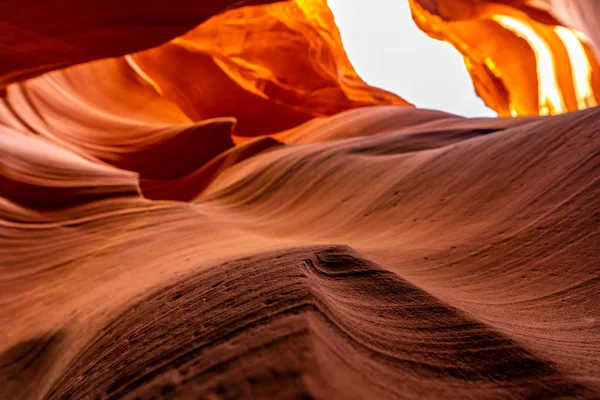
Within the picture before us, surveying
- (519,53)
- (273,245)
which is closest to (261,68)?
(519,53)

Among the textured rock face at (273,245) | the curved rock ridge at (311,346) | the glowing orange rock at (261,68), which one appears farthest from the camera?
the glowing orange rock at (261,68)

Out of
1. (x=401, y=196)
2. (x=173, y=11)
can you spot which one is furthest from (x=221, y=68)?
(x=401, y=196)

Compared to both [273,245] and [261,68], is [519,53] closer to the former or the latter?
[261,68]

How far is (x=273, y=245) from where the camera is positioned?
2.41 metres

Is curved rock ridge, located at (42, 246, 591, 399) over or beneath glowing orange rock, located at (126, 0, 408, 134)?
beneath

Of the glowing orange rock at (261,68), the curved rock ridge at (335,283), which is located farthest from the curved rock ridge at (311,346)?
the glowing orange rock at (261,68)

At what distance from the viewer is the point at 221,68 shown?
9.43 meters

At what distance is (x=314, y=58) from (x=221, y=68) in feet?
8.09

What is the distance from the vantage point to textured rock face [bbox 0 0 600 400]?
89 cm

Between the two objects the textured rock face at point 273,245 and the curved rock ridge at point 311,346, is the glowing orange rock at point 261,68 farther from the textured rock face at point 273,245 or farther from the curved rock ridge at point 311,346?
the curved rock ridge at point 311,346

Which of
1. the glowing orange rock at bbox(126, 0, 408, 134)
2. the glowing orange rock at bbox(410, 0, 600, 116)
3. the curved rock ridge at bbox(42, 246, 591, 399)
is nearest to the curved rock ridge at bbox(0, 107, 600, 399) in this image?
the curved rock ridge at bbox(42, 246, 591, 399)

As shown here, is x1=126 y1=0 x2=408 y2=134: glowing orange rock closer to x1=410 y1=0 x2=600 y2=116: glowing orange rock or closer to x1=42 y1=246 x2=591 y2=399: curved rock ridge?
x1=410 y1=0 x2=600 y2=116: glowing orange rock

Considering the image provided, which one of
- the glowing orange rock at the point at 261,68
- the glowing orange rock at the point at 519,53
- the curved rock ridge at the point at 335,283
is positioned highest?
the glowing orange rock at the point at 261,68

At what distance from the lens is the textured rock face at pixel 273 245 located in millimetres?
891
